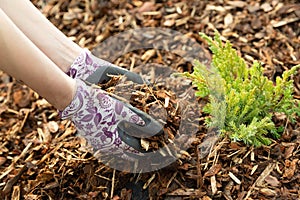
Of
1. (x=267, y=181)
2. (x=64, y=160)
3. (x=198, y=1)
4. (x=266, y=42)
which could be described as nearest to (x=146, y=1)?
(x=198, y=1)

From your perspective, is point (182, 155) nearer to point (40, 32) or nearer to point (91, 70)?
point (91, 70)

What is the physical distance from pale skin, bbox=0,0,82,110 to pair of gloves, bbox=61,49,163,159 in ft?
0.16

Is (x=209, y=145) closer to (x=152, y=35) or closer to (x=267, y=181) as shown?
(x=267, y=181)

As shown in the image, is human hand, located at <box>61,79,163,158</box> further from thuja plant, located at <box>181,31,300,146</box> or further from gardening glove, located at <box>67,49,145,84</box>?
thuja plant, located at <box>181,31,300,146</box>

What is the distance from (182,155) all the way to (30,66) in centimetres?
65

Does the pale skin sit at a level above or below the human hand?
above

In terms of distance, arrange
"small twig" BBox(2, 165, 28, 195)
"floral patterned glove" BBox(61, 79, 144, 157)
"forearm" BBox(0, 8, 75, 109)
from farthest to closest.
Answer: "small twig" BBox(2, 165, 28, 195), "floral patterned glove" BBox(61, 79, 144, 157), "forearm" BBox(0, 8, 75, 109)

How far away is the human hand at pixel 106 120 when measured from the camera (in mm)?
1791

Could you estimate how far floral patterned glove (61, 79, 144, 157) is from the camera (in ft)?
5.86

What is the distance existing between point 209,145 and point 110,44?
0.95 m

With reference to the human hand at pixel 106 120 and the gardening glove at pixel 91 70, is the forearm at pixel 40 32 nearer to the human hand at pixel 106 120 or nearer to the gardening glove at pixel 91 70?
the gardening glove at pixel 91 70

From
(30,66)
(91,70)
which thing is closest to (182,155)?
(91,70)

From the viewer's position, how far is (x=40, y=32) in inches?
76.2

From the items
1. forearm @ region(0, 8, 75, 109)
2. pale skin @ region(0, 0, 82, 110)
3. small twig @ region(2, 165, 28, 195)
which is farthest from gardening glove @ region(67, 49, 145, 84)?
small twig @ region(2, 165, 28, 195)
